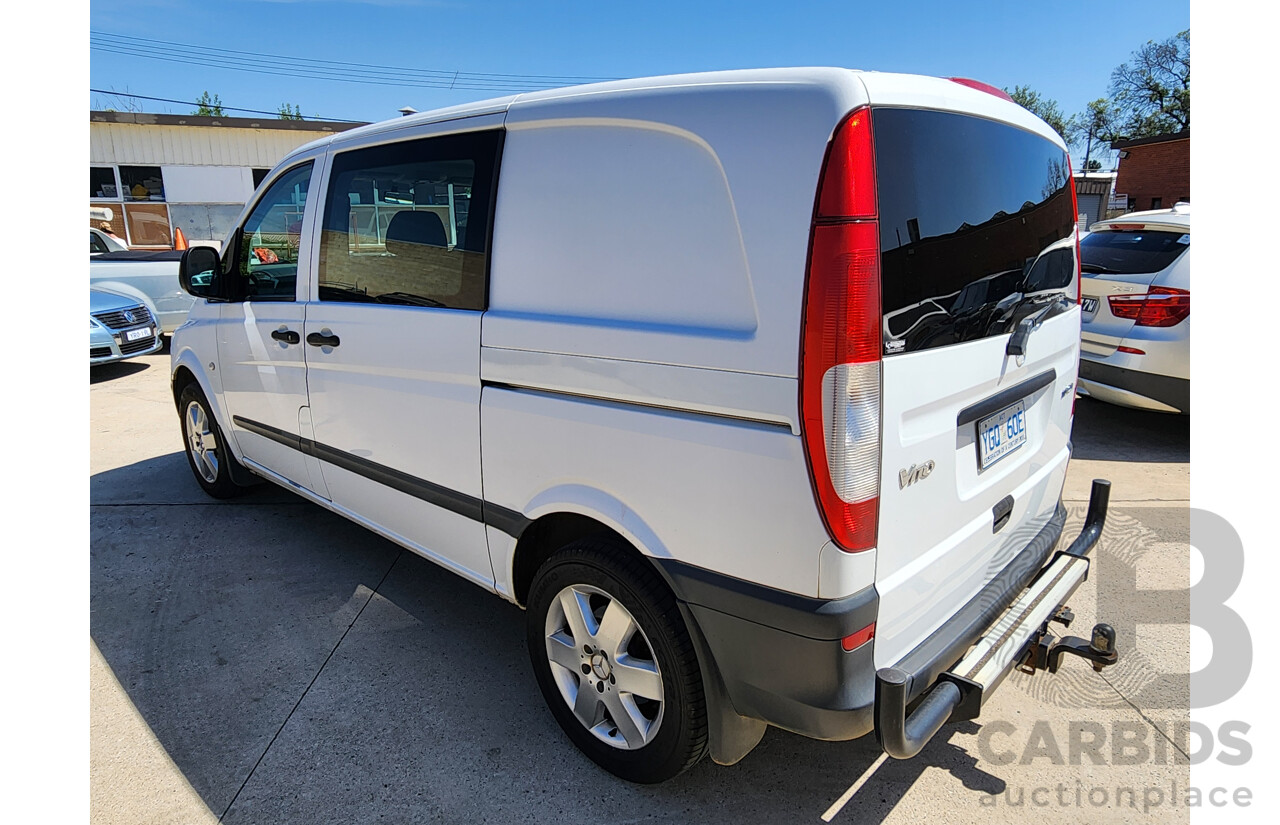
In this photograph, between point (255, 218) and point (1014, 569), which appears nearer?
point (1014, 569)

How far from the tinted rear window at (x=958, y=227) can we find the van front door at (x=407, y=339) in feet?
4.37

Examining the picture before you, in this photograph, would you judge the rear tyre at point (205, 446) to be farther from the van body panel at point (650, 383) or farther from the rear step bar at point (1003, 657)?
the rear step bar at point (1003, 657)

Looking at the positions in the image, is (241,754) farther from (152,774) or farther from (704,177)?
(704,177)

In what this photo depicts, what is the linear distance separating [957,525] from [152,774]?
2.72 meters

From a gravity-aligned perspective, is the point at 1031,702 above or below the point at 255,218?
below

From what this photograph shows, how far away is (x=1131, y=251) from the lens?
5.62 meters

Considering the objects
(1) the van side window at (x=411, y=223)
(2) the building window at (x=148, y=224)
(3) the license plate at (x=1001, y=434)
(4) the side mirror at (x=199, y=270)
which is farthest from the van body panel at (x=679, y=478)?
(2) the building window at (x=148, y=224)

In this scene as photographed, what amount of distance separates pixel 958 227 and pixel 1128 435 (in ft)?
17.0

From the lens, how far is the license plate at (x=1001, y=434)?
2.13 meters

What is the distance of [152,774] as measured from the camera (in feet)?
8.05

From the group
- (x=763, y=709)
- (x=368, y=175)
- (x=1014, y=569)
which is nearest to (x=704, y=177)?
(x=763, y=709)

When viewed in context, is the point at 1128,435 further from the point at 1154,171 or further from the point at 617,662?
the point at 1154,171

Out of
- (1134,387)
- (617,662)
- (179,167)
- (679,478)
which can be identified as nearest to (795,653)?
(679,478)

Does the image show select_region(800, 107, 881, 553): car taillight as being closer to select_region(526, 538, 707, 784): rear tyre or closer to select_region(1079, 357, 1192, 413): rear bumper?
select_region(526, 538, 707, 784): rear tyre
